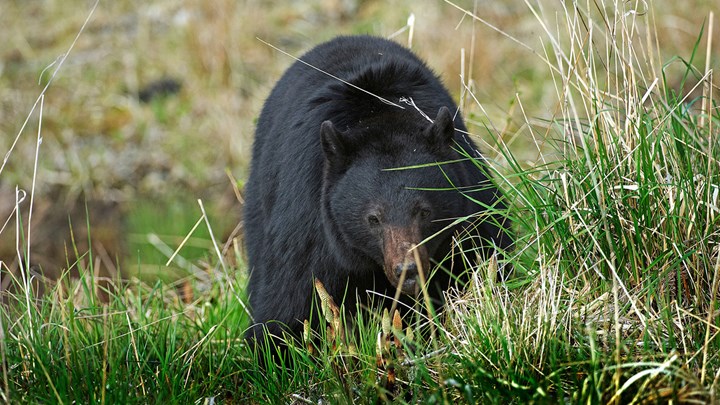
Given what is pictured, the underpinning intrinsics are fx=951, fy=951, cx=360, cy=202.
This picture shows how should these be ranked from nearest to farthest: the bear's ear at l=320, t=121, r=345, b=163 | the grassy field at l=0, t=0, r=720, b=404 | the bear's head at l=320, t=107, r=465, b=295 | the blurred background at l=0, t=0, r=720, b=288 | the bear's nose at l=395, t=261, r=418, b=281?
1. the grassy field at l=0, t=0, r=720, b=404
2. the bear's nose at l=395, t=261, r=418, b=281
3. the bear's head at l=320, t=107, r=465, b=295
4. the bear's ear at l=320, t=121, r=345, b=163
5. the blurred background at l=0, t=0, r=720, b=288

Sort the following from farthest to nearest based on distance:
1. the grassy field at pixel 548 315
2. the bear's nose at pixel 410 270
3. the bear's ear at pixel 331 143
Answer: the bear's ear at pixel 331 143 → the bear's nose at pixel 410 270 → the grassy field at pixel 548 315

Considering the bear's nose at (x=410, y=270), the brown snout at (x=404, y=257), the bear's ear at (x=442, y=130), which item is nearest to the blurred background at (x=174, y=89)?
the bear's ear at (x=442, y=130)

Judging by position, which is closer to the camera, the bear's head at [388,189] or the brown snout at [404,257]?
the brown snout at [404,257]

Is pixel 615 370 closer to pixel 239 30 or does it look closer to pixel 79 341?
pixel 79 341

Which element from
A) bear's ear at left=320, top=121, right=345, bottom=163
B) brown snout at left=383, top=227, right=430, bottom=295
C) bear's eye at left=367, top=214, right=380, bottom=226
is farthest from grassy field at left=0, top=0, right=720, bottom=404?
bear's ear at left=320, top=121, right=345, bottom=163

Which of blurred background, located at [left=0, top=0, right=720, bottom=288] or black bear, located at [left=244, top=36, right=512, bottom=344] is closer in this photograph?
black bear, located at [left=244, top=36, right=512, bottom=344]

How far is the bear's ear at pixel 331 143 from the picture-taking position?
374cm

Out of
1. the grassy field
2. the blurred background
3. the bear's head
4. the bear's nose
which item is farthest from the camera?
the blurred background

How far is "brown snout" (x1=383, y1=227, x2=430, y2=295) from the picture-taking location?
3406mm

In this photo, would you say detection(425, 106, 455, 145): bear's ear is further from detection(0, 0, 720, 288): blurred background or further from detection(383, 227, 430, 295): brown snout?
detection(0, 0, 720, 288): blurred background

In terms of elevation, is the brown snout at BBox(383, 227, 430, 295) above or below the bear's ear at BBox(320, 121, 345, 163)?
below

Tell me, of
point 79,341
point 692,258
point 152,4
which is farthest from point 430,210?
point 152,4

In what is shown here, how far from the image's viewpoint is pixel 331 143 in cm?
379

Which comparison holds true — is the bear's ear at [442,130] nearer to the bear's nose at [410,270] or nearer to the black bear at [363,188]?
the black bear at [363,188]
